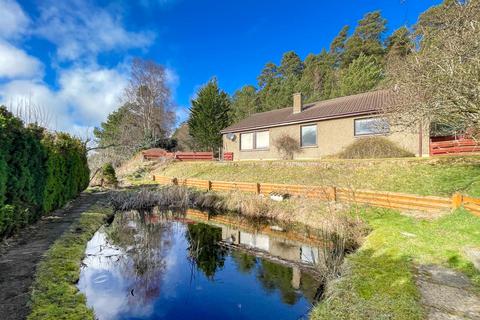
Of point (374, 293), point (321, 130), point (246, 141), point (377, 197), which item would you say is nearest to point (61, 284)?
point (374, 293)

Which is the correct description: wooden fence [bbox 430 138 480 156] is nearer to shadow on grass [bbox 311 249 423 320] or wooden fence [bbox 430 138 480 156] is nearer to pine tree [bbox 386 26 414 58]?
pine tree [bbox 386 26 414 58]

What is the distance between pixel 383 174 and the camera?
39.4 ft

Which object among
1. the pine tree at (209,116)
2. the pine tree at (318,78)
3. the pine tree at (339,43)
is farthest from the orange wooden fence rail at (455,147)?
the pine tree at (339,43)

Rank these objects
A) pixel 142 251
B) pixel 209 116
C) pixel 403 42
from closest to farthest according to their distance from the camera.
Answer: pixel 142 251 → pixel 403 42 → pixel 209 116

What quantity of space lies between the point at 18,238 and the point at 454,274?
908cm

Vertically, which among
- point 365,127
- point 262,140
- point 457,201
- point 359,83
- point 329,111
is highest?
point 359,83

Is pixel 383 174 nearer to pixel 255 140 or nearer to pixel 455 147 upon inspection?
pixel 455 147

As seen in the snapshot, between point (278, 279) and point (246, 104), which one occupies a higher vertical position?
point (246, 104)

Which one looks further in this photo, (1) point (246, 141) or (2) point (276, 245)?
(1) point (246, 141)

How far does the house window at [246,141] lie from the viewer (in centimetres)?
2269

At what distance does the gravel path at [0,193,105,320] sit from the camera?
146 inches

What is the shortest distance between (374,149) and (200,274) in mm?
12244

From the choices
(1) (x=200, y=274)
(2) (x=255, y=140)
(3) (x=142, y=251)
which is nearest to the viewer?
(1) (x=200, y=274)

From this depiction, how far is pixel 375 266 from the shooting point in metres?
5.07
